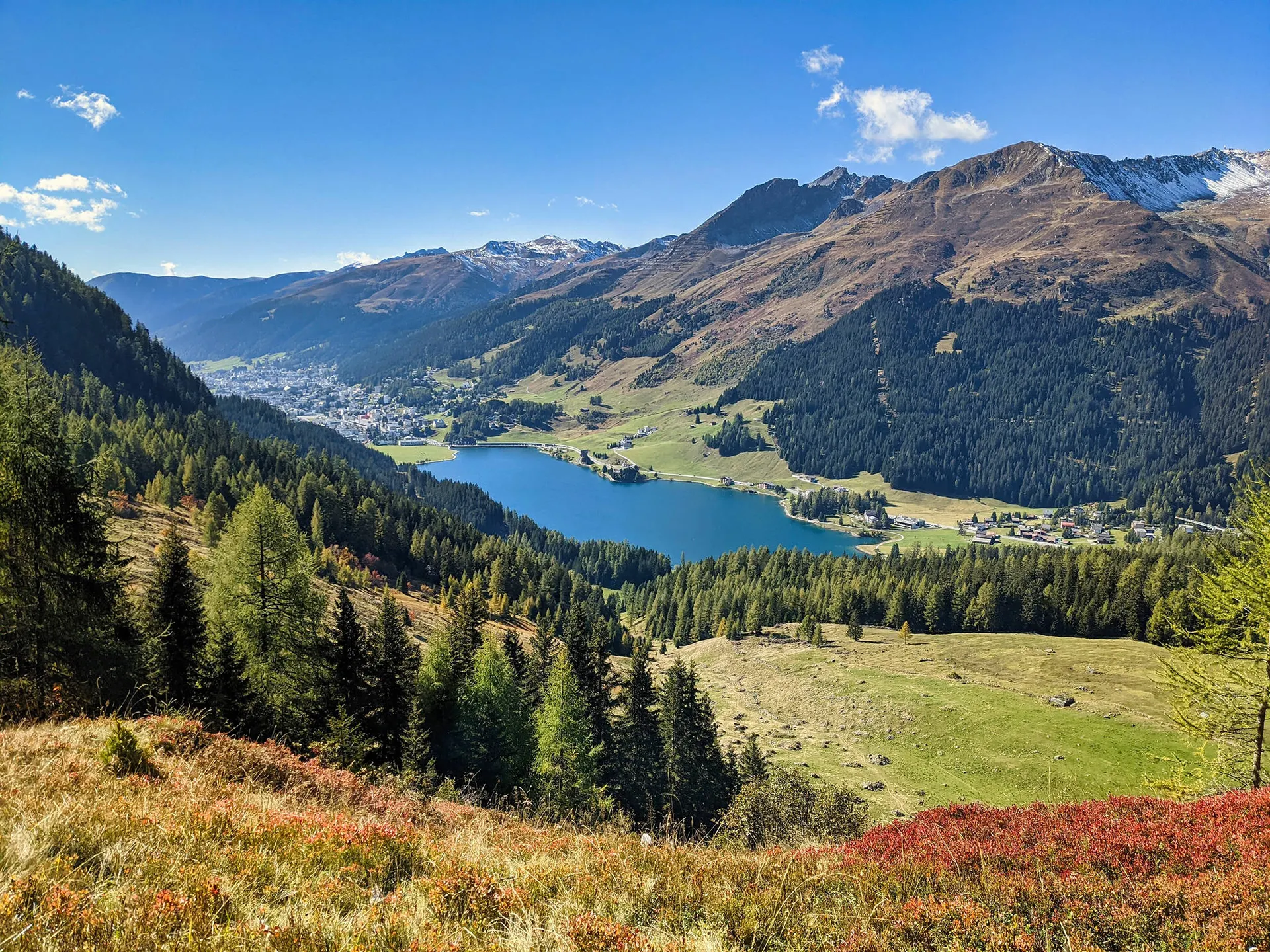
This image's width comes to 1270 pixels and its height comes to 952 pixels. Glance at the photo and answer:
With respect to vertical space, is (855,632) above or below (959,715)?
below

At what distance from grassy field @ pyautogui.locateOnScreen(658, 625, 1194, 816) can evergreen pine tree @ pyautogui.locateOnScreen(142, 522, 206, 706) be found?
42.0 meters

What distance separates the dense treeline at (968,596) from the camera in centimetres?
9125

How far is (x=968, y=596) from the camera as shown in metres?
99.9

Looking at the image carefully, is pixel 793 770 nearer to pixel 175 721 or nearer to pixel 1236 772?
pixel 1236 772

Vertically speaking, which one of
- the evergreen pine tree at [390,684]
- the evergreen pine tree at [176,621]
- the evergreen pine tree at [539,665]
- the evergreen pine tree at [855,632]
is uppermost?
the evergreen pine tree at [176,621]

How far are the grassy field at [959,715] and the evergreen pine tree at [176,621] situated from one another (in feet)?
138

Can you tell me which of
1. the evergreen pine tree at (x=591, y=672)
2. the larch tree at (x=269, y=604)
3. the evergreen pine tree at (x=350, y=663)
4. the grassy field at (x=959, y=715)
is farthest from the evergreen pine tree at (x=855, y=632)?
the larch tree at (x=269, y=604)

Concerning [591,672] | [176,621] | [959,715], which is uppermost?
[176,621]

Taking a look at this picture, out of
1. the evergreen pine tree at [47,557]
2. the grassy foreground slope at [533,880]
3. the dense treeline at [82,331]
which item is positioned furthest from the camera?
the dense treeline at [82,331]

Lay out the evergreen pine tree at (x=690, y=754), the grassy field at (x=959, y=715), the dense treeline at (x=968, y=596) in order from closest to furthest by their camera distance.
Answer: the evergreen pine tree at (x=690, y=754) < the grassy field at (x=959, y=715) < the dense treeline at (x=968, y=596)

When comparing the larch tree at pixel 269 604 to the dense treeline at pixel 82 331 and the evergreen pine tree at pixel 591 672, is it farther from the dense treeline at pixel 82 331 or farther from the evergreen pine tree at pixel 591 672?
the dense treeline at pixel 82 331

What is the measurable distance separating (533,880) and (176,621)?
23.1 meters

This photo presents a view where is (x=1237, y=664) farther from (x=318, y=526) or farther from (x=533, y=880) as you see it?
(x=318, y=526)

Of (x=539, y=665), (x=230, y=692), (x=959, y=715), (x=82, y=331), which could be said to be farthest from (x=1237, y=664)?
(x=82, y=331)
